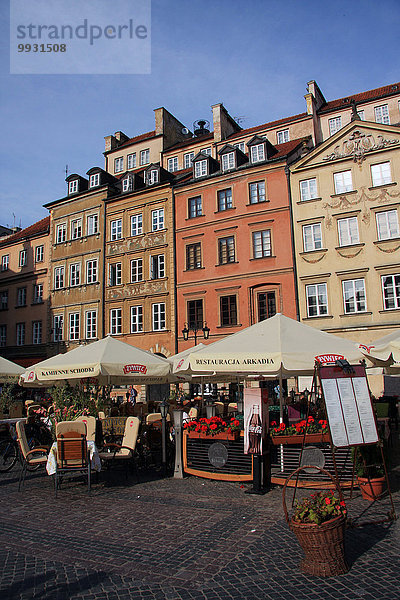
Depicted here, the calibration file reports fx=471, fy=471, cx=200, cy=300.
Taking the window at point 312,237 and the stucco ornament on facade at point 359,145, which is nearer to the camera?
the stucco ornament on facade at point 359,145

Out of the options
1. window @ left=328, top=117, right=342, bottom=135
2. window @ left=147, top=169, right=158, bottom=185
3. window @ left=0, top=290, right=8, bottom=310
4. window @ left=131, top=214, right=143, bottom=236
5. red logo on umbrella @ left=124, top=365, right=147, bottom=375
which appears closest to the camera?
red logo on umbrella @ left=124, top=365, right=147, bottom=375

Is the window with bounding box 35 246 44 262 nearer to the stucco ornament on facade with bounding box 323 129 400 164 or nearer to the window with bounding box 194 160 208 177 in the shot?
the window with bounding box 194 160 208 177

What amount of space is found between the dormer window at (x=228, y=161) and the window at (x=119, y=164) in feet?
43.1

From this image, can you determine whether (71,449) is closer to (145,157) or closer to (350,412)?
(350,412)

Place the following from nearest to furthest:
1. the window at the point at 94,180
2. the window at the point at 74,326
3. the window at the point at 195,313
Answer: the window at the point at 195,313 < the window at the point at 74,326 < the window at the point at 94,180

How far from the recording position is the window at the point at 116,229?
110 feet

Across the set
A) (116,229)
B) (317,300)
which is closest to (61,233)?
(116,229)

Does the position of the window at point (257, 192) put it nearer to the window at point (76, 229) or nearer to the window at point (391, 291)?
the window at point (391, 291)

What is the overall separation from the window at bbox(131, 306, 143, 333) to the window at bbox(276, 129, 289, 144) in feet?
50.8

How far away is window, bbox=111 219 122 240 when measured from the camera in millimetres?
33438

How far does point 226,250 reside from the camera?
2872 cm

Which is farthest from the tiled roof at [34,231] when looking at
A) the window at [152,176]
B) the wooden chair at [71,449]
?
the wooden chair at [71,449]

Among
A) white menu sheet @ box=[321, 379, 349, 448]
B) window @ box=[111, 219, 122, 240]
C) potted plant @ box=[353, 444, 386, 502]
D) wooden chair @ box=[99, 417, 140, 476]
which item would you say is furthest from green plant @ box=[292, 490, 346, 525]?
window @ box=[111, 219, 122, 240]

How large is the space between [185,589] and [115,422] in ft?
26.6
